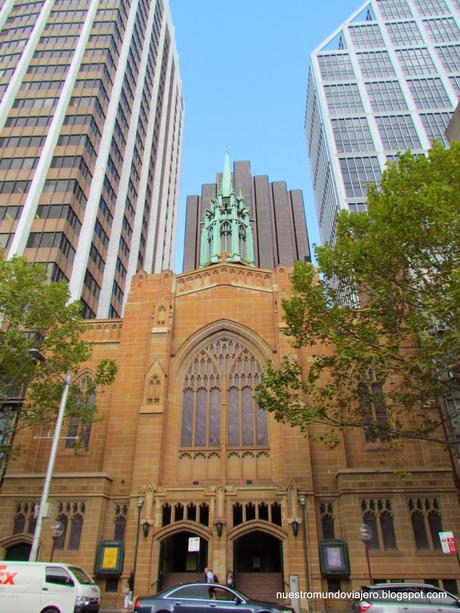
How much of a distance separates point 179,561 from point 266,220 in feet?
246

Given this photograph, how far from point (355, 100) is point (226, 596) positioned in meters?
83.1

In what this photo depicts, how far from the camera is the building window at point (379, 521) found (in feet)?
67.8

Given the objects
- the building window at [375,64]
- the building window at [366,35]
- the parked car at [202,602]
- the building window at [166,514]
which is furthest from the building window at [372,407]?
the building window at [366,35]

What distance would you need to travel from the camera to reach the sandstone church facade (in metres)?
20.5

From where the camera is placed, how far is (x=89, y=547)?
20875mm

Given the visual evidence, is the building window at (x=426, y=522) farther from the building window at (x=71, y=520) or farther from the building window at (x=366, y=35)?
the building window at (x=366, y=35)

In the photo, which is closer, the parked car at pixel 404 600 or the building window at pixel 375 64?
the parked car at pixel 404 600

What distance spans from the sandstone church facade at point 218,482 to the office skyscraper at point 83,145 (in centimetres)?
1656

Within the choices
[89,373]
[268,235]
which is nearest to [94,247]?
[89,373]

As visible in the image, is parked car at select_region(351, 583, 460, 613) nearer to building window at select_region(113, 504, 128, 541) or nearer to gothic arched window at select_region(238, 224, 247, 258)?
building window at select_region(113, 504, 128, 541)

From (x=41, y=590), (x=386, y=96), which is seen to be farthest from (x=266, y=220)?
(x=41, y=590)

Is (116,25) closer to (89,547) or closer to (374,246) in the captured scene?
(374,246)

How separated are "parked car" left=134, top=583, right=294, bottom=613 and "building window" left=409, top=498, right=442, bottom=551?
10482 mm

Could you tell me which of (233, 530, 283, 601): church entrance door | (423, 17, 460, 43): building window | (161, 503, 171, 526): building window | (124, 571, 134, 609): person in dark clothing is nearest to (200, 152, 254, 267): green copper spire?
(161, 503, 171, 526): building window
